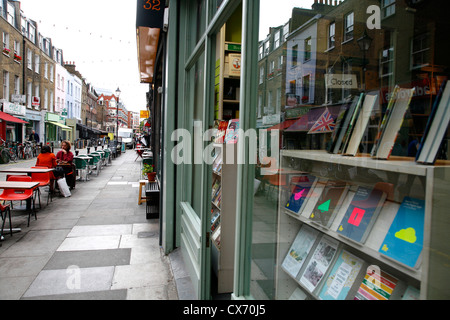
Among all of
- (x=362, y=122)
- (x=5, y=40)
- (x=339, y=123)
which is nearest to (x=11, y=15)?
(x=5, y=40)

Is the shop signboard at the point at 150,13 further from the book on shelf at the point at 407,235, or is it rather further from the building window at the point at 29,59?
the building window at the point at 29,59

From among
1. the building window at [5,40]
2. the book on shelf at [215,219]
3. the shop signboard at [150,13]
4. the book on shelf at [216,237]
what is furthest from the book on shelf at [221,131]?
the building window at [5,40]

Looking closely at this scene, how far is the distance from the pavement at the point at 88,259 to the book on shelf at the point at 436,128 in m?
2.88

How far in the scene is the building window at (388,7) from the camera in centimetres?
159

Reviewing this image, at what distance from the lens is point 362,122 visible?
4.60 ft

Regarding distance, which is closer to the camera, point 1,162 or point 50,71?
point 1,162

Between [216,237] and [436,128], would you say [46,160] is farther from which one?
[436,128]

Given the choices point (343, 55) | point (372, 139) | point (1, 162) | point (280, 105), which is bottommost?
point (1, 162)

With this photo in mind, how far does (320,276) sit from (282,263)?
0.33m

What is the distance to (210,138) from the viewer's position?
3.35m

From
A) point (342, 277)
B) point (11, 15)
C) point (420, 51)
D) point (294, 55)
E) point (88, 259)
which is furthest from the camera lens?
point (11, 15)

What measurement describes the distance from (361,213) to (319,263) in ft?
1.39

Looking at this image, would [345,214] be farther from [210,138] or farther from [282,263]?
[210,138]

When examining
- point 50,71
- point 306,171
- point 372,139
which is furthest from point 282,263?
point 50,71
